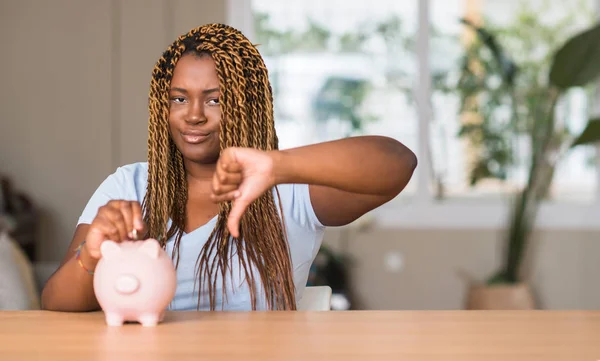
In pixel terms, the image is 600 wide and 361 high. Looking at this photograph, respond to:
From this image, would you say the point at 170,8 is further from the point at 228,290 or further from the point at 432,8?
the point at 228,290

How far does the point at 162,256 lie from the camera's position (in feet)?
4.04

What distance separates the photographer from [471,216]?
4.64 m

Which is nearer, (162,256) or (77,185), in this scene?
(162,256)

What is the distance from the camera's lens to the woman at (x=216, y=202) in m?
1.56

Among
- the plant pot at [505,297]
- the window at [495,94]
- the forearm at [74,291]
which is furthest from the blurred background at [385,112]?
the forearm at [74,291]

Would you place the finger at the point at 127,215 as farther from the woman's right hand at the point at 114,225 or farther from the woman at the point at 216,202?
the woman at the point at 216,202

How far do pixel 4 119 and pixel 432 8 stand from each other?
2.33 meters

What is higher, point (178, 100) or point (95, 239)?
point (178, 100)

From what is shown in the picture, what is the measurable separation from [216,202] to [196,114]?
188 mm

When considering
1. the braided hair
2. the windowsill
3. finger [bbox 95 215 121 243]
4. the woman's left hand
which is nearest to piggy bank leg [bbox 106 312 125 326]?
finger [bbox 95 215 121 243]

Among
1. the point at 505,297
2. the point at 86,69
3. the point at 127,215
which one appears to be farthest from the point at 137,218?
the point at 86,69

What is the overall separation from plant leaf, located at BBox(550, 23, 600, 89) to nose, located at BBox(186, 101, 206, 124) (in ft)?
9.17

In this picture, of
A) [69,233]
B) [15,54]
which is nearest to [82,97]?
[15,54]

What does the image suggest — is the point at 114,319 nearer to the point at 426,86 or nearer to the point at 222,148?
the point at 222,148
